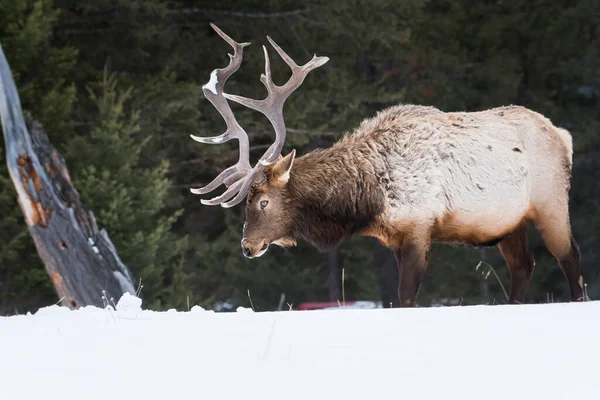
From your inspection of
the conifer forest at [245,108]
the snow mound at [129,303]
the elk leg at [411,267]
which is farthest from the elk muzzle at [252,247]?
the conifer forest at [245,108]

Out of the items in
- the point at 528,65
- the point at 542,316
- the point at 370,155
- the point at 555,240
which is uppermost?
the point at 542,316

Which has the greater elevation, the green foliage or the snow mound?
the snow mound

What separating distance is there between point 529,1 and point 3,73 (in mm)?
14424

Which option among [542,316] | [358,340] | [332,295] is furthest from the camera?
[332,295]

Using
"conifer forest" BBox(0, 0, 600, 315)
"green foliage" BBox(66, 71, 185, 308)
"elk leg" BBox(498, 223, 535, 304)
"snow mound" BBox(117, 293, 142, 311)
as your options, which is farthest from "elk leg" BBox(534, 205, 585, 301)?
"green foliage" BBox(66, 71, 185, 308)

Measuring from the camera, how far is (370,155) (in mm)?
8812

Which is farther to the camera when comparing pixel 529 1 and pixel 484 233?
pixel 529 1

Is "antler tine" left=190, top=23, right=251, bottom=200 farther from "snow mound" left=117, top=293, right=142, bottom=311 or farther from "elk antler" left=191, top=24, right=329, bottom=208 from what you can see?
"snow mound" left=117, top=293, right=142, bottom=311

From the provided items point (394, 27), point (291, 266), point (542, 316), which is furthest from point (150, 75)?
point (542, 316)

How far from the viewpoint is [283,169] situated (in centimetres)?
893

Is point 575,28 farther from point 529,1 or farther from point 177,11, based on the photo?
point 177,11

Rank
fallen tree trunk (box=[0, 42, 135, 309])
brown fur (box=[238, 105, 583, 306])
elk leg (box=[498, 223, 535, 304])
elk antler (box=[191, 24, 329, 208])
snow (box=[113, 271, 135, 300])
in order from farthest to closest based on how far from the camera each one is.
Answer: snow (box=[113, 271, 135, 300]) < fallen tree trunk (box=[0, 42, 135, 309]) < elk leg (box=[498, 223, 535, 304]) < elk antler (box=[191, 24, 329, 208]) < brown fur (box=[238, 105, 583, 306])

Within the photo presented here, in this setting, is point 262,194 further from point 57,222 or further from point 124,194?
point 124,194

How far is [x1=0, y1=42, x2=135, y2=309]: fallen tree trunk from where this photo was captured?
1277cm
